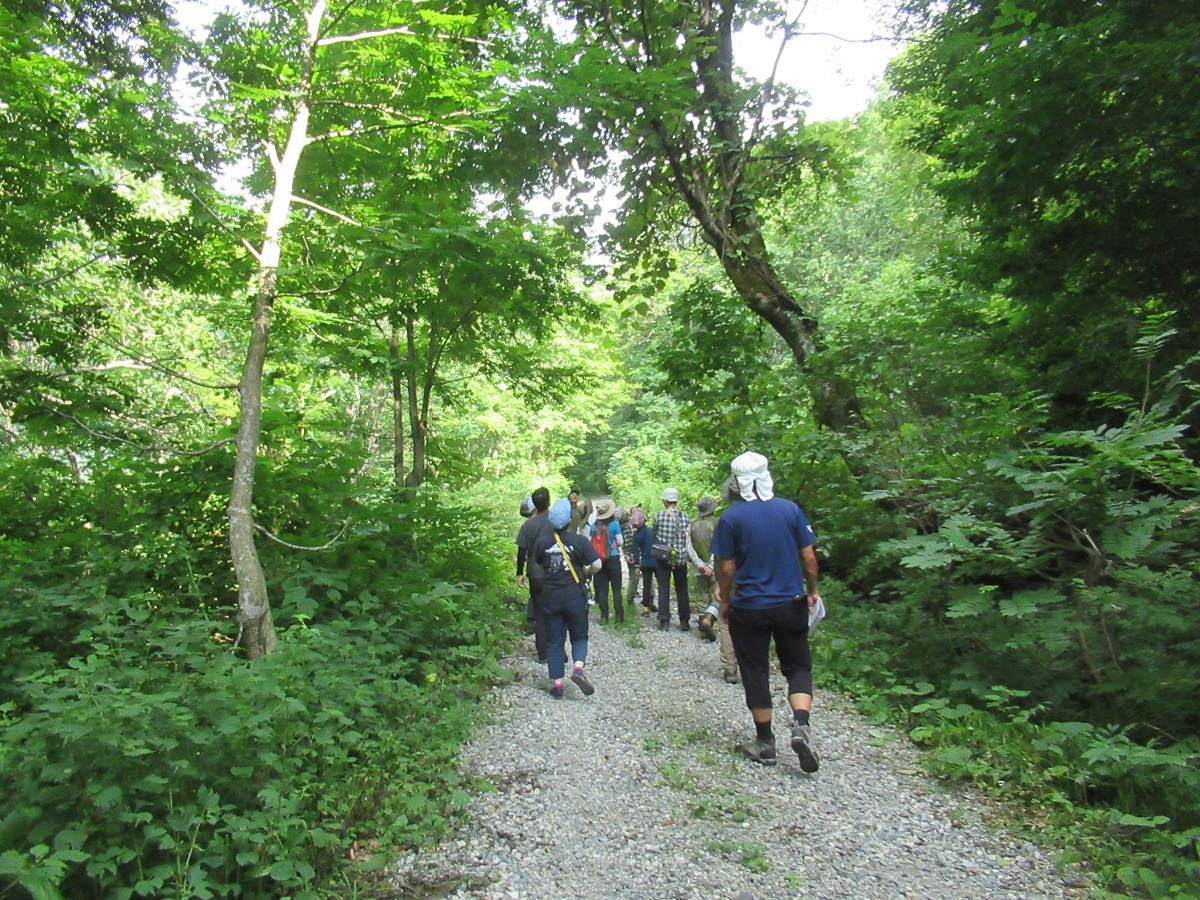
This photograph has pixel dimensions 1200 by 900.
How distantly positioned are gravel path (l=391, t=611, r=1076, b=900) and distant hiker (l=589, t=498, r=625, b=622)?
173 inches

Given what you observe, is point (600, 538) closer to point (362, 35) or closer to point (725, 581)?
point (725, 581)

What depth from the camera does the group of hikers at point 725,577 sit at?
4.71m

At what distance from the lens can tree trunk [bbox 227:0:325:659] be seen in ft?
16.9

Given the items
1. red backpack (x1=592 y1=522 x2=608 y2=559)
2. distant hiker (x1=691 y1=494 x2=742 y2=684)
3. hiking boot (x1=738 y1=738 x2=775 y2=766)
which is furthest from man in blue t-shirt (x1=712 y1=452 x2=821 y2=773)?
red backpack (x1=592 y1=522 x2=608 y2=559)

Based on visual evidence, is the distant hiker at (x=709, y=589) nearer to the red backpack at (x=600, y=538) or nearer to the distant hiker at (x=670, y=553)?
the distant hiker at (x=670, y=553)

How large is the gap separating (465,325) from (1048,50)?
7.59m

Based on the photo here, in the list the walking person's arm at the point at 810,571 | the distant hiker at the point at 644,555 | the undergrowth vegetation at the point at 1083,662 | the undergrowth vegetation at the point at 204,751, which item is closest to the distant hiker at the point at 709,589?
the distant hiker at the point at 644,555

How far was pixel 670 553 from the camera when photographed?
379 inches

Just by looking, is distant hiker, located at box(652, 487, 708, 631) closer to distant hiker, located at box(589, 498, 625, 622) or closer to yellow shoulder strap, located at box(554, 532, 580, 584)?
distant hiker, located at box(589, 498, 625, 622)

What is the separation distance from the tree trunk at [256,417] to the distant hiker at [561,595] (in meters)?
2.28

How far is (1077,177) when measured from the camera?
6.20 m

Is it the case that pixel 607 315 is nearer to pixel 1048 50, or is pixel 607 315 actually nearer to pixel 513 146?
pixel 513 146

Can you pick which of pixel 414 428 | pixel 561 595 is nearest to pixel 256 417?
pixel 561 595

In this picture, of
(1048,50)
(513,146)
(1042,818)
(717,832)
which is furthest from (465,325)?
(1042,818)
